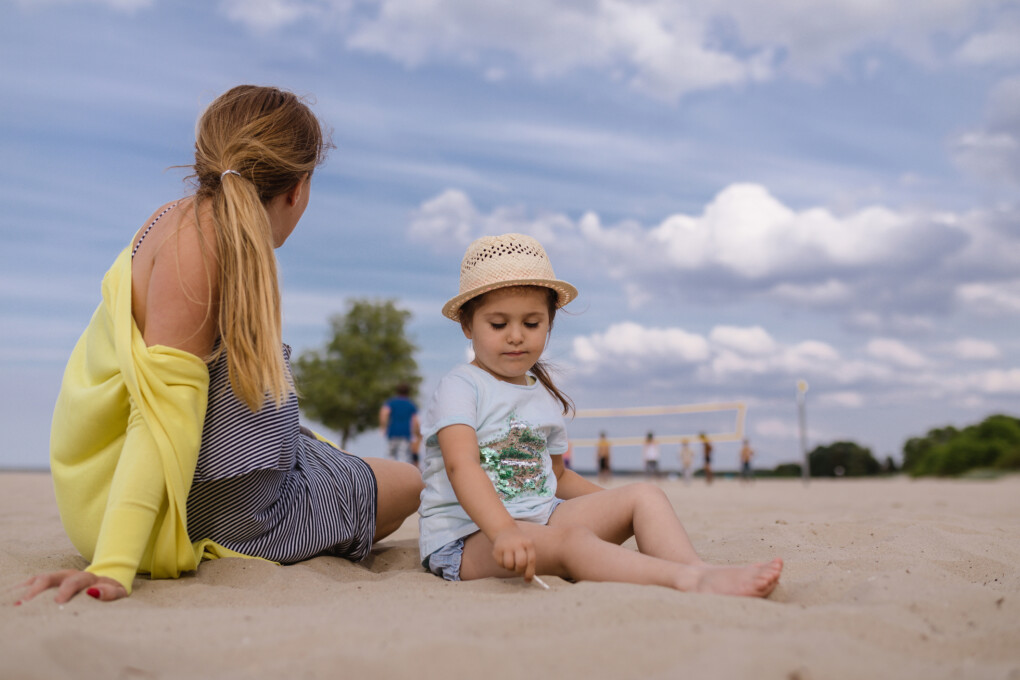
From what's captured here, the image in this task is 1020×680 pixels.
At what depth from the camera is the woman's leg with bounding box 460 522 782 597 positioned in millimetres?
1990

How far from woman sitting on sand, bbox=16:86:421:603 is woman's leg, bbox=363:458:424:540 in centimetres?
36

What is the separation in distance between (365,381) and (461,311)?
26.2m

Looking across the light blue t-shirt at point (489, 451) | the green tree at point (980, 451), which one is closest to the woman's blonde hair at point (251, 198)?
the light blue t-shirt at point (489, 451)

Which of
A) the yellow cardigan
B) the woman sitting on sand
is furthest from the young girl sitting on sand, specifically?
the yellow cardigan

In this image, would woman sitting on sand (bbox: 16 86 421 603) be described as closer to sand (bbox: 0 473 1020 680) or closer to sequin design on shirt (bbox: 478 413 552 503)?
sand (bbox: 0 473 1020 680)

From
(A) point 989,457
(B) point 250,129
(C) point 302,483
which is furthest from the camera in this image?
(A) point 989,457

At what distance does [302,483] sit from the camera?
109 inches

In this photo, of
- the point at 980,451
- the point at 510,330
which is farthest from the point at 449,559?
the point at 980,451

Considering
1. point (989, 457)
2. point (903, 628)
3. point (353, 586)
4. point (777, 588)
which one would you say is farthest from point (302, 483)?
point (989, 457)

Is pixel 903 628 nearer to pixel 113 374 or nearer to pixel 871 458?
pixel 113 374

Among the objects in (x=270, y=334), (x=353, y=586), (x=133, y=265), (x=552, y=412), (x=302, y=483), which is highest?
(x=133, y=265)

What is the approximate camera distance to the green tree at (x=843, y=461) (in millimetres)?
28719

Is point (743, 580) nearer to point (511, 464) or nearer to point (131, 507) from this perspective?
point (511, 464)

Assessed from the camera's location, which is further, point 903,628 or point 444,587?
point 444,587
